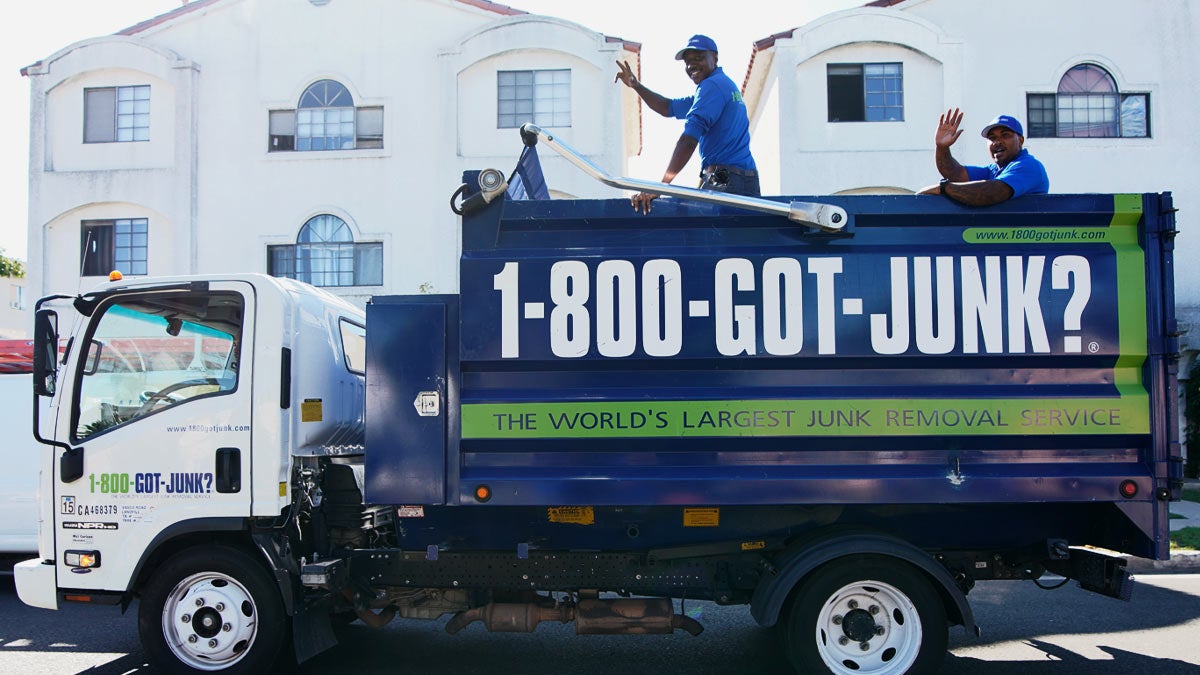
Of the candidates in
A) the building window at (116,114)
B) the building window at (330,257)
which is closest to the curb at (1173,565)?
the building window at (330,257)

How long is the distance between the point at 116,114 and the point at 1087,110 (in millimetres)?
18078

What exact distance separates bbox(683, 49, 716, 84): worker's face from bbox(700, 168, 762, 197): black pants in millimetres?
668

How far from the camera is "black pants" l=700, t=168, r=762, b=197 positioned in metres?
5.49

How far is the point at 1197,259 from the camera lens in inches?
627

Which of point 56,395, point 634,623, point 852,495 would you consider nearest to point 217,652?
point 56,395

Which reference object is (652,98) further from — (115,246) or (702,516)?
(115,246)

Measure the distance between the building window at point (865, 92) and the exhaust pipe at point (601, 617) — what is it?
13137 mm

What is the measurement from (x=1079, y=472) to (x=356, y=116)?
15.1 metres

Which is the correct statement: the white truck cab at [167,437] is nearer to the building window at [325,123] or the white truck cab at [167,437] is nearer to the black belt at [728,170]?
the black belt at [728,170]

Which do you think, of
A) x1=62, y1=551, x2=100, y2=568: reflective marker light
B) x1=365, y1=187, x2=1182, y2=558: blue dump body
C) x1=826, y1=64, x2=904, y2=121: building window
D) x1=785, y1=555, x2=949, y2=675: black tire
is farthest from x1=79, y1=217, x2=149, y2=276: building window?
x1=785, y1=555, x2=949, y2=675: black tire

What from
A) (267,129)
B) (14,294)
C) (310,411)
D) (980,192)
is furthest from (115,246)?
(14,294)

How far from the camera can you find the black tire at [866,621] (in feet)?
14.9

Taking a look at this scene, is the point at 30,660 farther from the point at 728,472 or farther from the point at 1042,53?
the point at 1042,53

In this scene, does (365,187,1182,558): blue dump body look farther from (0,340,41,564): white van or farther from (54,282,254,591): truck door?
(0,340,41,564): white van
